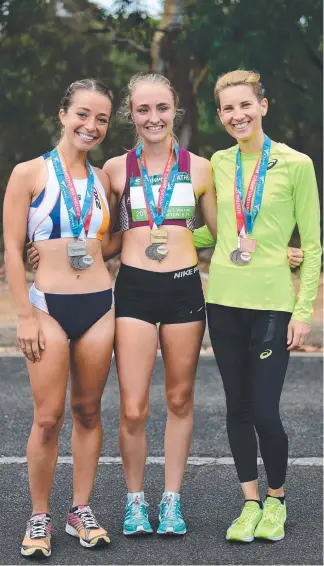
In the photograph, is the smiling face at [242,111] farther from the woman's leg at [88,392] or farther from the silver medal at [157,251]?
the woman's leg at [88,392]

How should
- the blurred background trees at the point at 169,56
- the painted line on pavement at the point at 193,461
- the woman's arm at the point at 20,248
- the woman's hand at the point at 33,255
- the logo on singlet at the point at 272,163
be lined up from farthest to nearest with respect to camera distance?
the blurred background trees at the point at 169,56 < the painted line on pavement at the point at 193,461 < the logo on singlet at the point at 272,163 < the woman's hand at the point at 33,255 < the woman's arm at the point at 20,248

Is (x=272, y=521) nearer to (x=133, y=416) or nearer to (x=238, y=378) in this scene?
(x=238, y=378)

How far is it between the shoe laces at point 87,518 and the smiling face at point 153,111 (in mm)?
1820

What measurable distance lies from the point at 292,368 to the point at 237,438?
14.4ft

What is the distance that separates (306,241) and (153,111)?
0.96 meters

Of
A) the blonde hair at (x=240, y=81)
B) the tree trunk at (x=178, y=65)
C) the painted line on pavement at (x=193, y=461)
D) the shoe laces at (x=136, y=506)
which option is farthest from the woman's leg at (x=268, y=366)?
the tree trunk at (x=178, y=65)

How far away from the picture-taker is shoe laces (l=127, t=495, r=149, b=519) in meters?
4.86

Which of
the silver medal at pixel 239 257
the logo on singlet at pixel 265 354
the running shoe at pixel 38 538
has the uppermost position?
the silver medal at pixel 239 257

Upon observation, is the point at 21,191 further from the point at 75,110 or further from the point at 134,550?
the point at 134,550

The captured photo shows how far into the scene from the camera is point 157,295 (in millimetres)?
4734

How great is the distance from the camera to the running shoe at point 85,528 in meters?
4.71

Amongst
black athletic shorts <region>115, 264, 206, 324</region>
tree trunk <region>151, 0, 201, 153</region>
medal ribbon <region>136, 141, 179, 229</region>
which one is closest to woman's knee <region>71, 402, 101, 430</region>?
black athletic shorts <region>115, 264, 206, 324</region>

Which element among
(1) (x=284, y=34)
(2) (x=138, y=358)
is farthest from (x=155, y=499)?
(1) (x=284, y=34)

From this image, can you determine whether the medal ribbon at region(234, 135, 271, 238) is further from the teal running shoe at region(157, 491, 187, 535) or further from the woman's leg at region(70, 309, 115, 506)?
the teal running shoe at region(157, 491, 187, 535)
